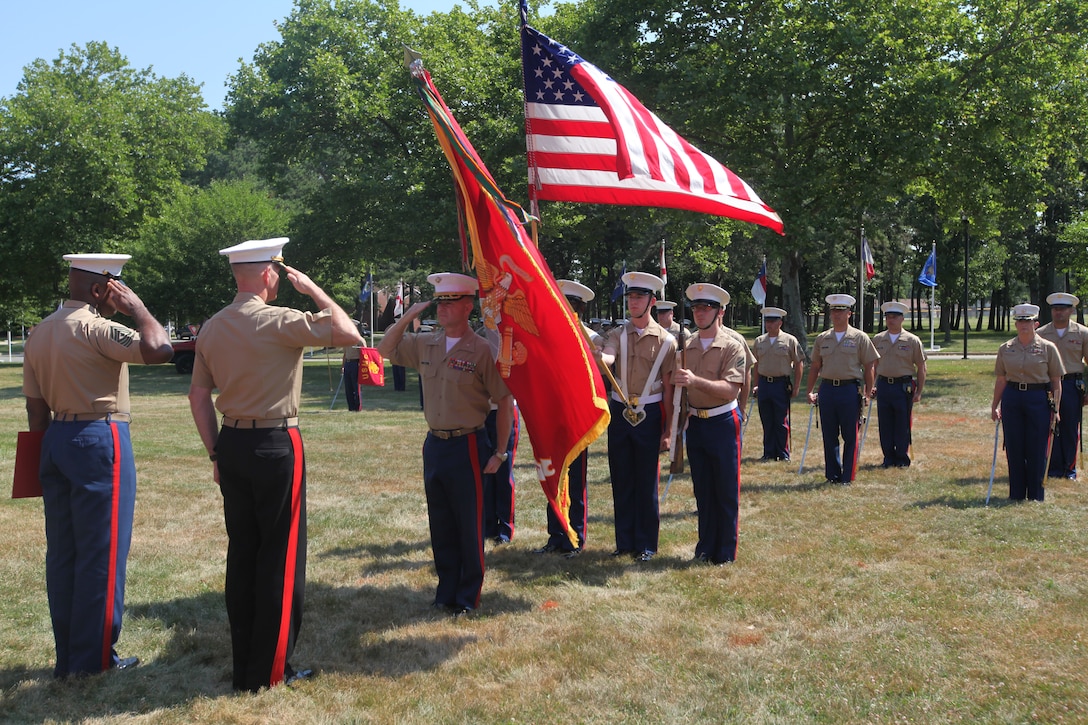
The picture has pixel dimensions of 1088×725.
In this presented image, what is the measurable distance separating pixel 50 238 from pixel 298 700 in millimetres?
40573

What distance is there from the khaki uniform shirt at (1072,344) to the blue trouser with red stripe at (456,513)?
8020 mm

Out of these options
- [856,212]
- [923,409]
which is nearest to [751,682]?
[923,409]

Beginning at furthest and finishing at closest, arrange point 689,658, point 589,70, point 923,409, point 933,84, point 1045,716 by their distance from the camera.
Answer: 1. point 933,84
2. point 923,409
3. point 589,70
4. point 689,658
5. point 1045,716

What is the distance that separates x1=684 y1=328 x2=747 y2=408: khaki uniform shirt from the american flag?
1255 millimetres

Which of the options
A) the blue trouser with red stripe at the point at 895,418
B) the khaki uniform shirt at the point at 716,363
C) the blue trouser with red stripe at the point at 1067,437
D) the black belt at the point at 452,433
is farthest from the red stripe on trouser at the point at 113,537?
the blue trouser with red stripe at the point at 1067,437

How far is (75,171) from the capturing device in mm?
40594

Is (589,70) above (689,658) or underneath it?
above

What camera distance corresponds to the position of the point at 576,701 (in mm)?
4996

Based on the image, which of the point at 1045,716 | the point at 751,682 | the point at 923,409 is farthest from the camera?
the point at 923,409

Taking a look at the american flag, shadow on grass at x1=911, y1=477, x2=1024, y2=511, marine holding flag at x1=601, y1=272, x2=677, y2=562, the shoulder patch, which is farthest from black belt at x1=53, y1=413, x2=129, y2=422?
shadow on grass at x1=911, y1=477, x2=1024, y2=511

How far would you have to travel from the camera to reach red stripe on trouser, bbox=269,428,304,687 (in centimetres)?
506

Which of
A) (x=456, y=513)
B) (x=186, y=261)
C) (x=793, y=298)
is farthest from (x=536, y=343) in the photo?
(x=186, y=261)

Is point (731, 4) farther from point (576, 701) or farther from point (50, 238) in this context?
point (50, 238)

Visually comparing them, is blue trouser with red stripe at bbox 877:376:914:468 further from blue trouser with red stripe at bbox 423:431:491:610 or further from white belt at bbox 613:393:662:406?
blue trouser with red stripe at bbox 423:431:491:610
